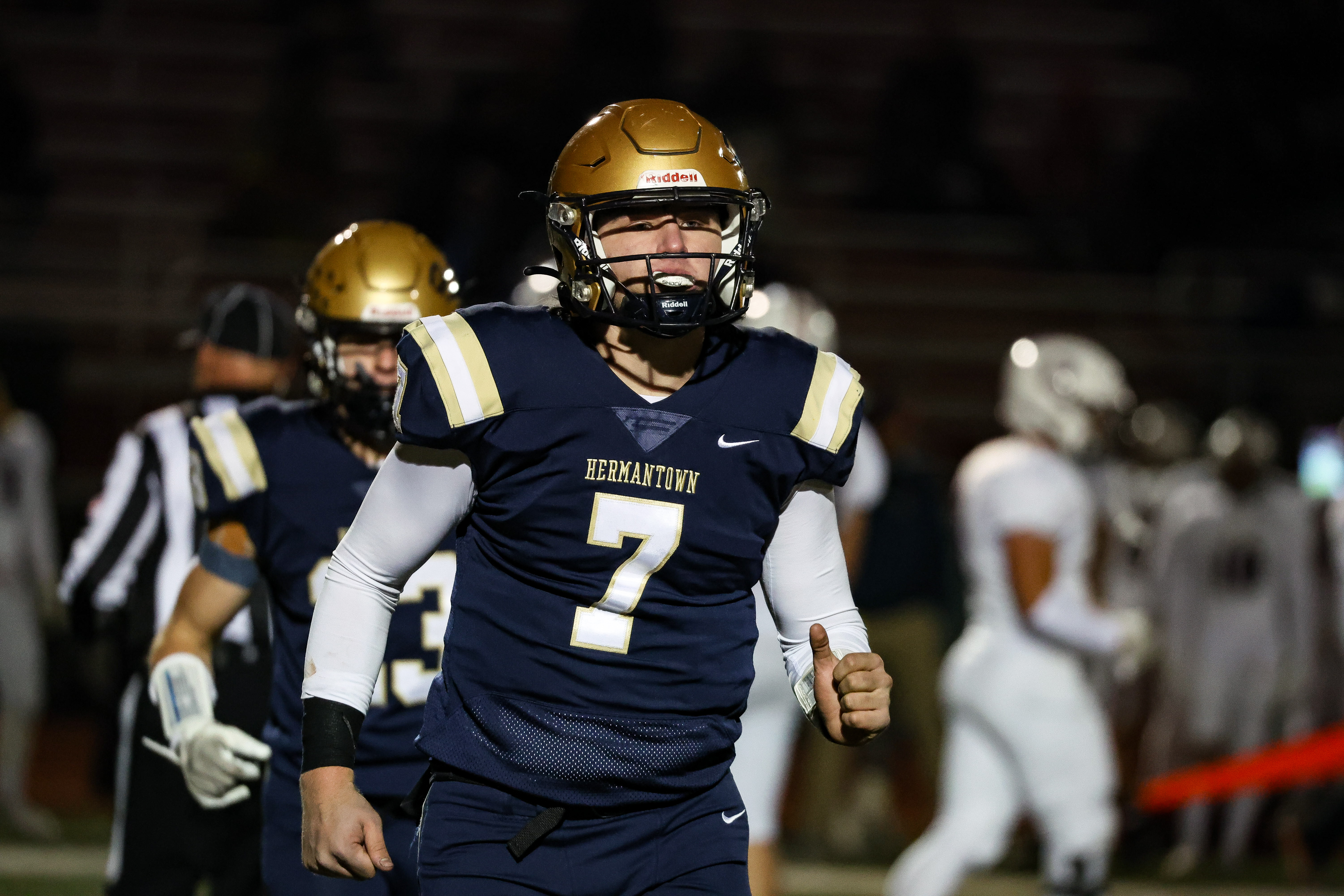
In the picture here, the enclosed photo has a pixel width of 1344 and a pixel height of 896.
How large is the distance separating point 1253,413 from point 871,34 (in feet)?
17.8

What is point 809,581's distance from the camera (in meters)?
2.43

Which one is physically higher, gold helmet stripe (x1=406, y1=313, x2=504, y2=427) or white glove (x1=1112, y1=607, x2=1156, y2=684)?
gold helmet stripe (x1=406, y1=313, x2=504, y2=427)

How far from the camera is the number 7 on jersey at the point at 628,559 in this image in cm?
222

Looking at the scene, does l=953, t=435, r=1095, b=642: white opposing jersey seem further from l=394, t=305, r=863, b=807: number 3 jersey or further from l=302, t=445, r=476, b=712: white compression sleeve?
l=302, t=445, r=476, b=712: white compression sleeve

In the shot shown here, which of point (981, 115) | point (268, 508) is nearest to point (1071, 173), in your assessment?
point (981, 115)

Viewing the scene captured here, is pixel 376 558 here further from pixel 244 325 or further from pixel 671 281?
pixel 244 325

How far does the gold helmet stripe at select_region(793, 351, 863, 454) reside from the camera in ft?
7.66

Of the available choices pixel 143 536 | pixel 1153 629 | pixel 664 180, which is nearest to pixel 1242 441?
pixel 1153 629

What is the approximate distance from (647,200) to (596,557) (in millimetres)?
492

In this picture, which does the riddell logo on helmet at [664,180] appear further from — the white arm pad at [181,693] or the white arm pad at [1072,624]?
the white arm pad at [1072,624]

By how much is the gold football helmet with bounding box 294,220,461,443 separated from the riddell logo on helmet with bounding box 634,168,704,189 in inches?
34.1

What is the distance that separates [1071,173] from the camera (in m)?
12.4

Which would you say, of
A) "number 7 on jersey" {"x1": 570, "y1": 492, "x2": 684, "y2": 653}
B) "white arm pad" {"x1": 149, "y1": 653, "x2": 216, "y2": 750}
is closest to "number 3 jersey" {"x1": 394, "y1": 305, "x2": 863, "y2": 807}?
"number 7 on jersey" {"x1": 570, "y1": 492, "x2": 684, "y2": 653}

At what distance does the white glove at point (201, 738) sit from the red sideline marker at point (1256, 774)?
5.54 m
